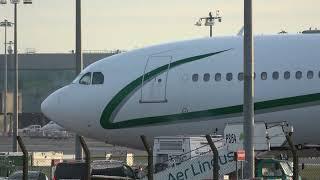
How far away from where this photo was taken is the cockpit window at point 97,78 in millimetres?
31031

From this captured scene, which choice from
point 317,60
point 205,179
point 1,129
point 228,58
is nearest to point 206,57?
point 228,58

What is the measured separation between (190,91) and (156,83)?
1.09 metres

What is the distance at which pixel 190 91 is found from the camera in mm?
29891

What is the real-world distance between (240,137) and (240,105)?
8.33ft

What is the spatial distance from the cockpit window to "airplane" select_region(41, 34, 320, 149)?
4 cm

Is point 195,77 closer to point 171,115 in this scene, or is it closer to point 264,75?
point 171,115

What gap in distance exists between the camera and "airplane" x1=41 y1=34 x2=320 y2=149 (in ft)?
95.0

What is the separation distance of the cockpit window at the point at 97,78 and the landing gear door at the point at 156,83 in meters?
1.52

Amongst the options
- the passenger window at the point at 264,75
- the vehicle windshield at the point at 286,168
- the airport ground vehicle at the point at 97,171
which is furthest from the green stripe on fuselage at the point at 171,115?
the airport ground vehicle at the point at 97,171

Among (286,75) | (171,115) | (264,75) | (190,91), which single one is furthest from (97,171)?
(286,75)

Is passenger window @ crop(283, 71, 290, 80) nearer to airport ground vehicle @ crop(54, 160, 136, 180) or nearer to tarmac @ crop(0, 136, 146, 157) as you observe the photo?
airport ground vehicle @ crop(54, 160, 136, 180)

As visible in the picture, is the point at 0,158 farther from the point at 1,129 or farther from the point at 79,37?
the point at 1,129

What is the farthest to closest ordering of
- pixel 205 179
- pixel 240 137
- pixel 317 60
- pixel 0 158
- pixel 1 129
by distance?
pixel 1 129
pixel 0 158
pixel 317 60
pixel 240 137
pixel 205 179

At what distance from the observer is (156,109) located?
3019cm
